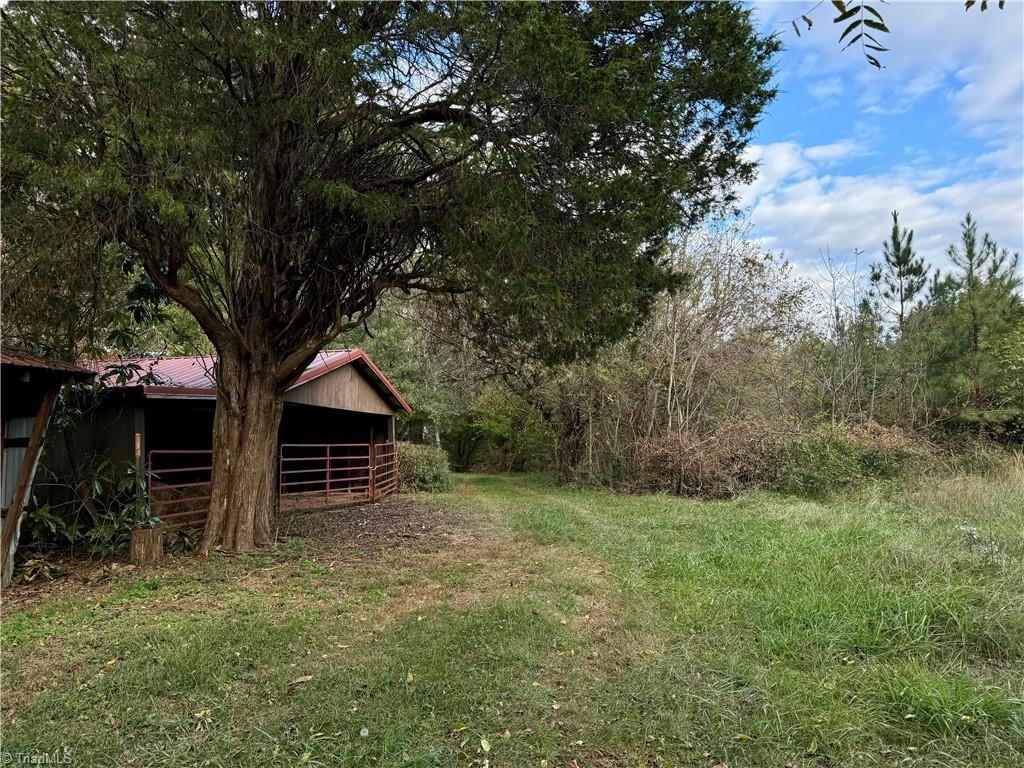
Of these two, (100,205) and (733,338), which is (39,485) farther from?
(733,338)

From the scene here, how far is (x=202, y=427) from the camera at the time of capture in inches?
Answer: 478

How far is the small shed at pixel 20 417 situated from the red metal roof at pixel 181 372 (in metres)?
0.82

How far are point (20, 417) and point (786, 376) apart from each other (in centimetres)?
1538

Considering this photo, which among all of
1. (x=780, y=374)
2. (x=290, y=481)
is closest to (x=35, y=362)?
(x=290, y=481)

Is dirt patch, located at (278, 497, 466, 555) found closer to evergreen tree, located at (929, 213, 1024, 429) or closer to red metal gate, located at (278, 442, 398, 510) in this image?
red metal gate, located at (278, 442, 398, 510)

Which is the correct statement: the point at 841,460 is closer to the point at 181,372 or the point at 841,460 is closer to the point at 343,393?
Result: the point at 343,393

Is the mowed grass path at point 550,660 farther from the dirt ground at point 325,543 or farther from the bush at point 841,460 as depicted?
the bush at point 841,460

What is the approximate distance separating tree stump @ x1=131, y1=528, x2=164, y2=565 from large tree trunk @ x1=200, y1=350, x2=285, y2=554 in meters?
0.56

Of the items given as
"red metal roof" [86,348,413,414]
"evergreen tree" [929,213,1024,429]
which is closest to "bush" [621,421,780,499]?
"evergreen tree" [929,213,1024,429]

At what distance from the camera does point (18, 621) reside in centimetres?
435

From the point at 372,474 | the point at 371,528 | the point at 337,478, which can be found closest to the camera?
the point at 371,528

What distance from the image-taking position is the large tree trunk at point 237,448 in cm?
670

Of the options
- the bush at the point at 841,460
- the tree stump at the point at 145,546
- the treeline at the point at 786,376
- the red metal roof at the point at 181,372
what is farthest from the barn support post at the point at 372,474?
the bush at the point at 841,460

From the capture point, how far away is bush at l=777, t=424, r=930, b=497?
11672 mm
